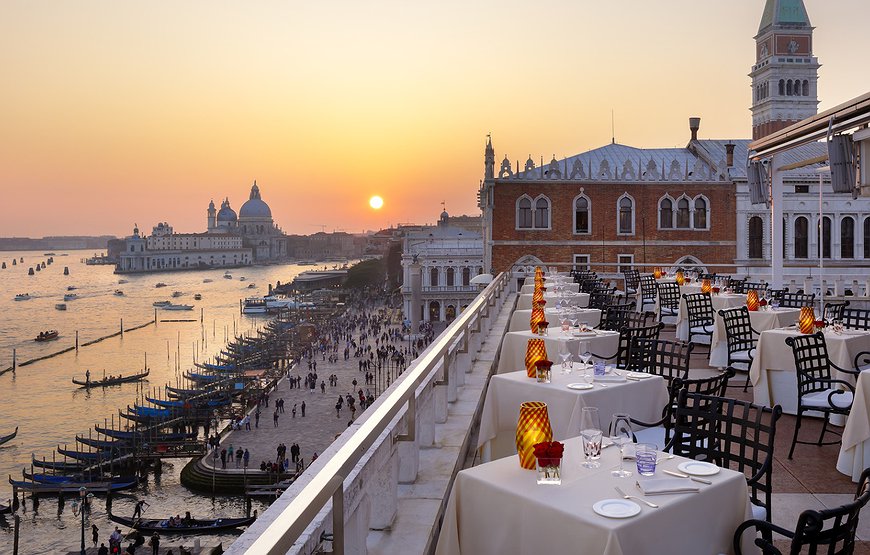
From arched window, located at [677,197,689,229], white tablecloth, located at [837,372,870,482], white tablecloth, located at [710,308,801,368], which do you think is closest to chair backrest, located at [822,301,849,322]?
white tablecloth, located at [710,308,801,368]

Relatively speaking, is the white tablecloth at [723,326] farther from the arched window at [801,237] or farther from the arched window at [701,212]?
the arched window at [801,237]

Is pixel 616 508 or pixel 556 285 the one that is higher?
Result: pixel 556 285

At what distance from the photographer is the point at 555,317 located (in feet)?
30.3

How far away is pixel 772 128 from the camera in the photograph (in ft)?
156

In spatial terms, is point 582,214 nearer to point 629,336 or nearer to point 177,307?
point 629,336

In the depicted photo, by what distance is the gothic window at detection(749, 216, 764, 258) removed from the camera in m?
26.8

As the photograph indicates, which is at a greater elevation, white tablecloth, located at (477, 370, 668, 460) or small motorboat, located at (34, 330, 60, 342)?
white tablecloth, located at (477, 370, 668, 460)

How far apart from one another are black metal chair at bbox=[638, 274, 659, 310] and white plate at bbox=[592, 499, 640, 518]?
11.7m

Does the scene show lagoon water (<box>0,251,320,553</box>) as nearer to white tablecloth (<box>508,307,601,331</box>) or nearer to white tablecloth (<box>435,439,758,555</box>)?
white tablecloth (<box>508,307,601,331</box>)

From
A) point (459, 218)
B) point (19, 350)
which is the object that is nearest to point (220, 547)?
point (19, 350)

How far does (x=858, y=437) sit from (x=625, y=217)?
74.3ft

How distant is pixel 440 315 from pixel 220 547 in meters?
37.1

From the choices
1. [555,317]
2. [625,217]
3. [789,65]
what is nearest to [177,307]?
[789,65]

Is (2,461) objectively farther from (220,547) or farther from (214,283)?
(214,283)
